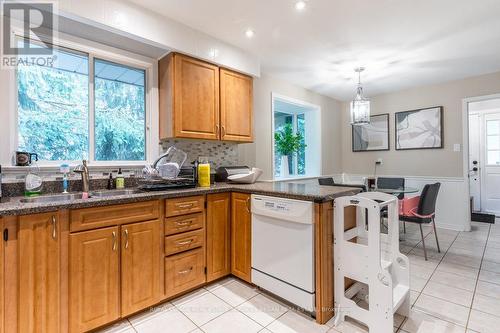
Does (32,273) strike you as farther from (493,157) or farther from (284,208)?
(493,157)

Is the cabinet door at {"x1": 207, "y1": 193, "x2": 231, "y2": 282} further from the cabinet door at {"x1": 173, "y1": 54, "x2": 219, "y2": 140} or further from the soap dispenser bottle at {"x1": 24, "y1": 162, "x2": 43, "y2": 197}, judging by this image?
the soap dispenser bottle at {"x1": 24, "y1": 162, "x2": 43, "y2": 197}

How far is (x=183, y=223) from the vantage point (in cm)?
199

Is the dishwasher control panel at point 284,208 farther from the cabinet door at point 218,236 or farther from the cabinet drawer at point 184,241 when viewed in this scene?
the cabinet drawer at point 184,241

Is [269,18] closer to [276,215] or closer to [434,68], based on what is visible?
[276,215]

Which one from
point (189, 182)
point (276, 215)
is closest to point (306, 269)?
point (276, 215)

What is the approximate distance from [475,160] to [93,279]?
6.59m

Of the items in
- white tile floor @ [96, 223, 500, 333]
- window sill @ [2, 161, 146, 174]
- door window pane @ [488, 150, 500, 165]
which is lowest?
white tile floor @ [96, 223, 500, 333]

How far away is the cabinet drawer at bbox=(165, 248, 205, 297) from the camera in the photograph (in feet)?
6.26

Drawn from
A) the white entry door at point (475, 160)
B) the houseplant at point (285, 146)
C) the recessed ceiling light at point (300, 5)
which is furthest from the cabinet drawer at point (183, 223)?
the white entry door at point (475, 160)

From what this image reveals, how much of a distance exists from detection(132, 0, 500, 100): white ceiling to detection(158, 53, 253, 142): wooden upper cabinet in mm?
375

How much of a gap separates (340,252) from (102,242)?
1.62 m

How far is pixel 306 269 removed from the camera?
1720 millimetres

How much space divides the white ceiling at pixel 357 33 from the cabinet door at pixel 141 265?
5.92ft

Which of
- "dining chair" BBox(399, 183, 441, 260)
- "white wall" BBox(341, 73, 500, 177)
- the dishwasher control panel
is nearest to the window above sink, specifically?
the dishwasher control panel
